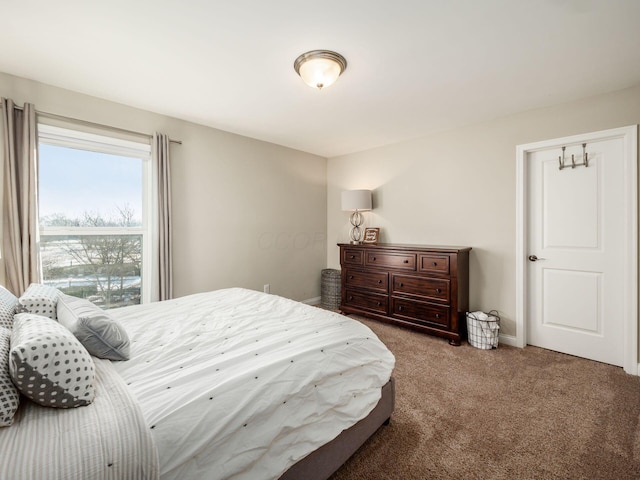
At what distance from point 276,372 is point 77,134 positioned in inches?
115

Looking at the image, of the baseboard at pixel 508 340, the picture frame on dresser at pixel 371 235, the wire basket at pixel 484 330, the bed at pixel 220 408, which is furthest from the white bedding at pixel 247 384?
the picture frame on dresser at pixel 371 235

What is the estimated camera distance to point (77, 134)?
267 centimetres

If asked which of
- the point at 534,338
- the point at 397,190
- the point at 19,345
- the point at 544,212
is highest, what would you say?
the point at 397,190

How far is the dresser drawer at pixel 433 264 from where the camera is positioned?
10.4ft

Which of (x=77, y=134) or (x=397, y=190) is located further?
(x=397, y=190)

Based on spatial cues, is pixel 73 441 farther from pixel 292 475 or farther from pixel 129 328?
pixel 129 328

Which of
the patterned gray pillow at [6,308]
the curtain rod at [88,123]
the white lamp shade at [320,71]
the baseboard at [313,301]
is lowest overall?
the baseboard at [313,301]

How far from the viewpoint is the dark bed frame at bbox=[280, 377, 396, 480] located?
1.24 metres

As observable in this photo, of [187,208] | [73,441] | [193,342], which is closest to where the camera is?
[73,441]

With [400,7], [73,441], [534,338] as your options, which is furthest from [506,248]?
[73,441]

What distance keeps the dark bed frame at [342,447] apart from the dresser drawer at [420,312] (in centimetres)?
169

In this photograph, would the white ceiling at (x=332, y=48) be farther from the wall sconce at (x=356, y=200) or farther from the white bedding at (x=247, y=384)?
the white bedding at (x=247, y=384)

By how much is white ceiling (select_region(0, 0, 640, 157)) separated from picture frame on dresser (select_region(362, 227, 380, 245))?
1701 millimetres

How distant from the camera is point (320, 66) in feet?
6.87
